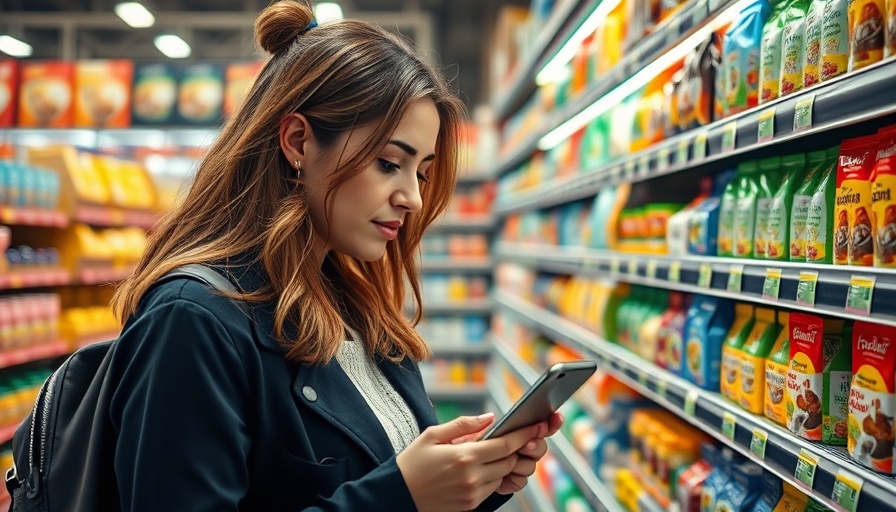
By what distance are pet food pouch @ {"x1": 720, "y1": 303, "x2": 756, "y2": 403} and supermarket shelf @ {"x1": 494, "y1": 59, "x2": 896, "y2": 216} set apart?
407 millimetres

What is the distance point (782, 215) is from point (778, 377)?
13.7 inches

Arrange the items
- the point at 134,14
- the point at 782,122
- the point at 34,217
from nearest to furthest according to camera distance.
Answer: the point at 782,122 → the point at 34,217 → the point at 134,14

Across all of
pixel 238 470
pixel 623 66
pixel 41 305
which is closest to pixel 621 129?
pixel 623 66

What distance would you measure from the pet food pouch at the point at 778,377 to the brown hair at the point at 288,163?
926 millimetres

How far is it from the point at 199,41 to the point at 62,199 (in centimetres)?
933

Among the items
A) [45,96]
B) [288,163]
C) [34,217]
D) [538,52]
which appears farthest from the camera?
[45,96]

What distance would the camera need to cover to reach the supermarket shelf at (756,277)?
1.25 m

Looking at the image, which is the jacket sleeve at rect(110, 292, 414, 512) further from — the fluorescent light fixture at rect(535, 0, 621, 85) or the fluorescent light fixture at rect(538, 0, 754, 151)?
the fluorescent light fixture at rect(535, 0, 621, 85)

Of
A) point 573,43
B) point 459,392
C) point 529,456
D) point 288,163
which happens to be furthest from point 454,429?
point 459,392

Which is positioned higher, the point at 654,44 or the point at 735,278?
the point at 654,44

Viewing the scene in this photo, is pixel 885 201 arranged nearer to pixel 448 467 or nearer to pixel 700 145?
→ pixel 700 145

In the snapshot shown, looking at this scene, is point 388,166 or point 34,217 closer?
point 388,166

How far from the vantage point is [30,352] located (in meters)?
3.98

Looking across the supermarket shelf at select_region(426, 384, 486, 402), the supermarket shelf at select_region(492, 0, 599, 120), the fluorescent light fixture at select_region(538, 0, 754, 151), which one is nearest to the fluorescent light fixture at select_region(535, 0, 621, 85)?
the supermarket shelf at select_region(492, 0, 599, 120)
